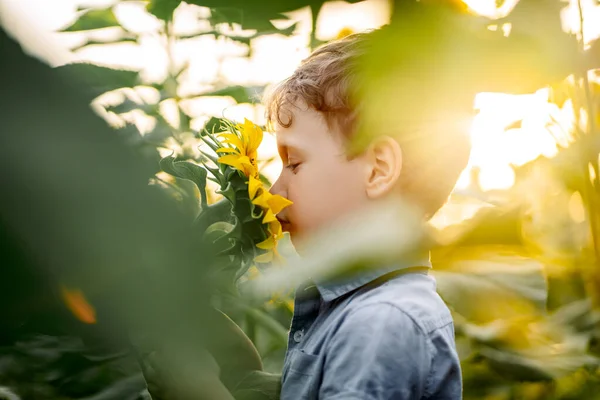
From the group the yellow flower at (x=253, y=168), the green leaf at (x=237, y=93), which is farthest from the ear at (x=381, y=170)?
the green leaf at (x=237, y=93)

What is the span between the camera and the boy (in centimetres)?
58

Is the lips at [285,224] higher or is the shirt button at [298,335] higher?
the lips at [285,224]

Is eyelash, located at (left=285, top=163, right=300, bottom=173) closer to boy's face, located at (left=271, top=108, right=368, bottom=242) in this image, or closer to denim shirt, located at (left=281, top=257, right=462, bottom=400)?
boy's face, located at (left=271, top=108, right=368, bottom=242)

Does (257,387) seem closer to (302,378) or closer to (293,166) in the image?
(302,378)

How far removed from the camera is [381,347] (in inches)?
22.6

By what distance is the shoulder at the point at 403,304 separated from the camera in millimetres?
615

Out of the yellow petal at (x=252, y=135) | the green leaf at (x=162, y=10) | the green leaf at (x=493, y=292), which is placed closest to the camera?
the green leaf at (x=162, y=10)

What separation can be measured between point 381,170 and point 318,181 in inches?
2.9

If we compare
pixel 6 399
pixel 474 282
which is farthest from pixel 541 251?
pixel 6 399

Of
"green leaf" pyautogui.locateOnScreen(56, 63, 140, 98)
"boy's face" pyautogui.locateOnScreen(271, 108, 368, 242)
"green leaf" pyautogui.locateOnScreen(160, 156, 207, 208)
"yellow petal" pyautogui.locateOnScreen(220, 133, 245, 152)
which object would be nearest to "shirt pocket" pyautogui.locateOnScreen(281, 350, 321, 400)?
"boy's face" pyautogui.locateOnScreen(271, 108, 368, 242)

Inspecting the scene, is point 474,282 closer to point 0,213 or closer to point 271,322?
point 271,322

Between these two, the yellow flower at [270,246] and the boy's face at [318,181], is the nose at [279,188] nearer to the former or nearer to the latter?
the boy's face at [318,181]

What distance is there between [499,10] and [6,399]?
0.24 meters

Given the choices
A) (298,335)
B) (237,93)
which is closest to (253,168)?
(298,335)
